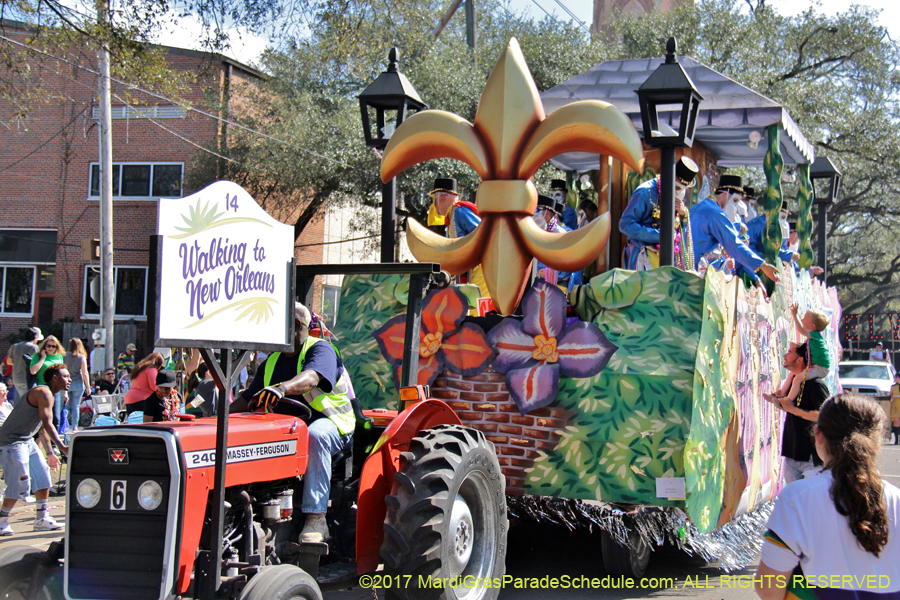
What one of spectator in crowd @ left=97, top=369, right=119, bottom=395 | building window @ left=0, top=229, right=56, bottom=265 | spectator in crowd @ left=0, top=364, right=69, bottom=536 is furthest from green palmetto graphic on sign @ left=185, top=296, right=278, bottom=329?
building window @ left=0, top=229, right=56, bottom=265

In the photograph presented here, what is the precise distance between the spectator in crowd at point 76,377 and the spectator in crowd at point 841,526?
11.5 meters

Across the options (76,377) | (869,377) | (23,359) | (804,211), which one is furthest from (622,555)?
(869,377)

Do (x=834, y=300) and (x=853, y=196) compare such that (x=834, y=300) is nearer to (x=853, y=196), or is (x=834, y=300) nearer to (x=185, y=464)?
(x=185, y=464)

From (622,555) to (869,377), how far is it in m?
19.9

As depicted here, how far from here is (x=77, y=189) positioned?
23688mm

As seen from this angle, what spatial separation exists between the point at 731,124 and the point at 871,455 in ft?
19.0

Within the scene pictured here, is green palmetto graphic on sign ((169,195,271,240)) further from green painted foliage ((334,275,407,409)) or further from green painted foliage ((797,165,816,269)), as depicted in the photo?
green painted foliage ((797,165,816,269))

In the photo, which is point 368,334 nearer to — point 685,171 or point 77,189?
point 685,171

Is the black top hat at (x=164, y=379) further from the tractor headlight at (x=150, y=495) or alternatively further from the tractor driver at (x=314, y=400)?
the tractor headlight at (x=150, y=495)

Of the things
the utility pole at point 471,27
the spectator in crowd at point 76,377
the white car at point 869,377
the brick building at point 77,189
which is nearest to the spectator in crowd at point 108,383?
the spectator in crowd at point 76,377

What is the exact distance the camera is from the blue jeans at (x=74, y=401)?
12.6 meters

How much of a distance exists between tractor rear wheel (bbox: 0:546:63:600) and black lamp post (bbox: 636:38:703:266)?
426 centimetres

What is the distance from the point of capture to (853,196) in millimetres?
25766

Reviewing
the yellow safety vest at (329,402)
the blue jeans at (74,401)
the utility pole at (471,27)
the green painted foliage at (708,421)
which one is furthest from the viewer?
the utility pole at (471,27)
